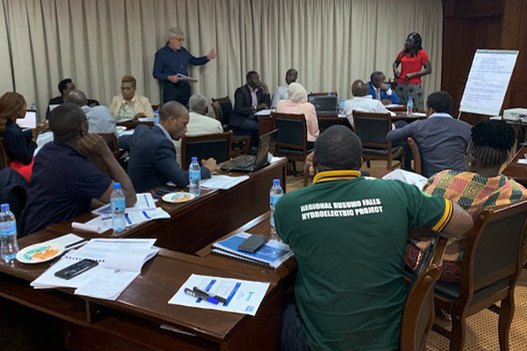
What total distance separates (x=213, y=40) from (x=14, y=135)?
4069mm

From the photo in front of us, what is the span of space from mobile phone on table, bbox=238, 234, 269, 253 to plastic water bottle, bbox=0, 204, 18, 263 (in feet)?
2.89

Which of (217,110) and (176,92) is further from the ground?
(176,92)

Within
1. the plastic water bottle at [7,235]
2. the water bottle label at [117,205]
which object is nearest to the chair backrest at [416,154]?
the water bottle label at [117,205]

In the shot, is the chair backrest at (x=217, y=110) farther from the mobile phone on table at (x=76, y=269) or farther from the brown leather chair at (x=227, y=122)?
the mobile phone on table at (x=76, y=269)

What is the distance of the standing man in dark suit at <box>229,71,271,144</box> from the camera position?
6.27 metres

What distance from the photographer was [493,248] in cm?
192

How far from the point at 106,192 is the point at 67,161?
0.22 meters

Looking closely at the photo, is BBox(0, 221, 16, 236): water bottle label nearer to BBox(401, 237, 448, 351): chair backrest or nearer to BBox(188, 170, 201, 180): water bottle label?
BBox(188, 170, 201, 180): water bottle label

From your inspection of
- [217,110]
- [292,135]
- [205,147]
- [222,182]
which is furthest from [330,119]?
[222,182]

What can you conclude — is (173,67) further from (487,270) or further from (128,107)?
(487,270)

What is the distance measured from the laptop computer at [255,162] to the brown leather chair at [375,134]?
1.78 metres

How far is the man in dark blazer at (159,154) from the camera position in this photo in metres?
2.74

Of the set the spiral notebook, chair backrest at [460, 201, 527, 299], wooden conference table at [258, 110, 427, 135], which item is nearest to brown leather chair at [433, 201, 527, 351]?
chair backrest at [460, 201, 527, 299]

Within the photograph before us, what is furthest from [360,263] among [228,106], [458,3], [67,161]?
[458,3]
